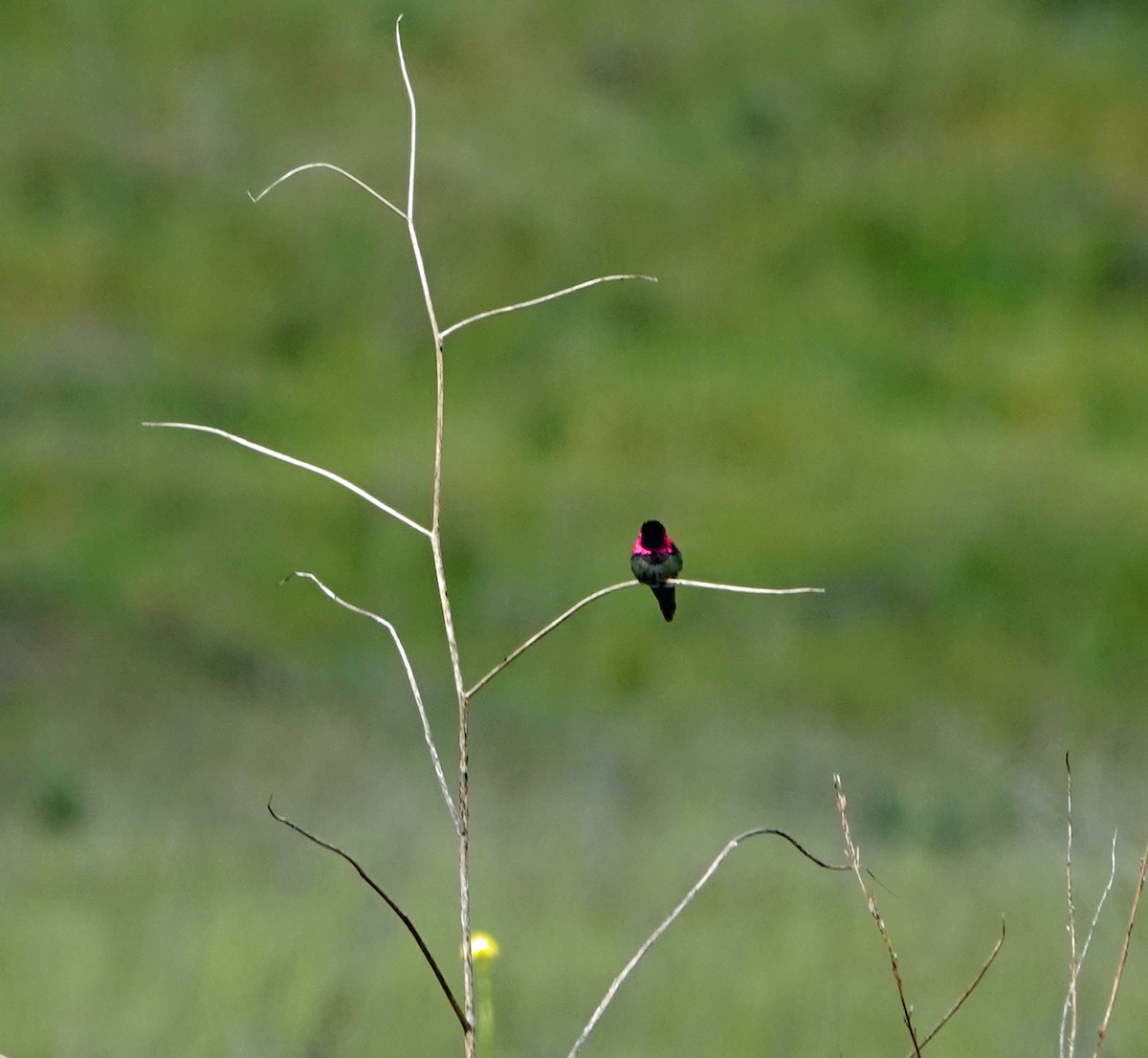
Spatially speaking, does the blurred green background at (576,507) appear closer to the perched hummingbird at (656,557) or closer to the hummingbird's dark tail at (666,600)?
the perched hummingbird at (656,557)

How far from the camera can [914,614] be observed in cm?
1336

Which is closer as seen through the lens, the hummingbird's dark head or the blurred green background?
the hummingbird's dark head

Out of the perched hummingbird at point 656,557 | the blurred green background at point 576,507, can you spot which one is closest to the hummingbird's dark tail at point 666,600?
the perched hummingbird at point 656,557

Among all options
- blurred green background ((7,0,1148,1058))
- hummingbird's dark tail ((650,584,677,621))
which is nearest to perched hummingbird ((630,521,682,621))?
hummingbird's dark tail ((650,584,677,621))

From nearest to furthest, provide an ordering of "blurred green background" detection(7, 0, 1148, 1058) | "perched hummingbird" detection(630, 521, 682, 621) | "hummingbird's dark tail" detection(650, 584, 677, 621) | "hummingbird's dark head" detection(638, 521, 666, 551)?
"hummingbird's dark tail" detection(650, 584, 677, 621) → "perched hummingbird" detection(630, 521, 682, 621) → "hummingbird's dark head" detection(638, 521, 666, 551) → "blurred green background" detection(7, 0, 1148, 1058)

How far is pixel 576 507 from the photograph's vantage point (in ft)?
47.1

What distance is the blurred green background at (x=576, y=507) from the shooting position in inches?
307

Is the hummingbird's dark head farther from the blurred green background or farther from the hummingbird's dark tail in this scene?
the blurred green background

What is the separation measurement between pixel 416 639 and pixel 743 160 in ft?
20.1

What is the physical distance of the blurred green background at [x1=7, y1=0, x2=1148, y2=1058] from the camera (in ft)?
25.6

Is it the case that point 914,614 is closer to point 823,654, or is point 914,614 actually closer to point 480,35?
point 823,654

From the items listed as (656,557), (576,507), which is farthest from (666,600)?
(576,507)

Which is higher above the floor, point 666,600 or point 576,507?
point 666,600

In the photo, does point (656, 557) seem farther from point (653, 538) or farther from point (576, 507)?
point (576, 507)
